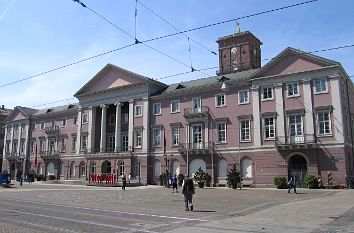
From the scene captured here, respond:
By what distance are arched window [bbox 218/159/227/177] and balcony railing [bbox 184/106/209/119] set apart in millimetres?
6260

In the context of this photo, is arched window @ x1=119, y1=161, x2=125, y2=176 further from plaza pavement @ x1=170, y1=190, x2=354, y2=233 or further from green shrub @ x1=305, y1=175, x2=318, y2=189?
plaza pavement @ x1=170, y1=190, x2=354, y2=233

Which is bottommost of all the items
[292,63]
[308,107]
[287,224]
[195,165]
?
[287,224]

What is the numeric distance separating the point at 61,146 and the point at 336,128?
45.8 metres

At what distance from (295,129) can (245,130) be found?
6090mm

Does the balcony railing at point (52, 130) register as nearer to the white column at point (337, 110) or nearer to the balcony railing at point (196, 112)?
the balcony railing at point (196, 112)

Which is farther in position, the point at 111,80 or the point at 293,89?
the point at 111,80

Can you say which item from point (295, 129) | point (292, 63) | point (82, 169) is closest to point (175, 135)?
point (295, 129)

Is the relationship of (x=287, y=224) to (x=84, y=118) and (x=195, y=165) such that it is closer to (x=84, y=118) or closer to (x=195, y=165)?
(x=195, y=165)

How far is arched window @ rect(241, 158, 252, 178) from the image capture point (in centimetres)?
4612

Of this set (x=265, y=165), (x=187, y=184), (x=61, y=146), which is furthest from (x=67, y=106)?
(x=187, y=184)

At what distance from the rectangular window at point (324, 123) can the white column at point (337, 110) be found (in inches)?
20.7

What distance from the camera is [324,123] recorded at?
41.7 m

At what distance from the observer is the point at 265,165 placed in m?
44.6

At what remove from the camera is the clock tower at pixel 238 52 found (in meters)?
69.2
